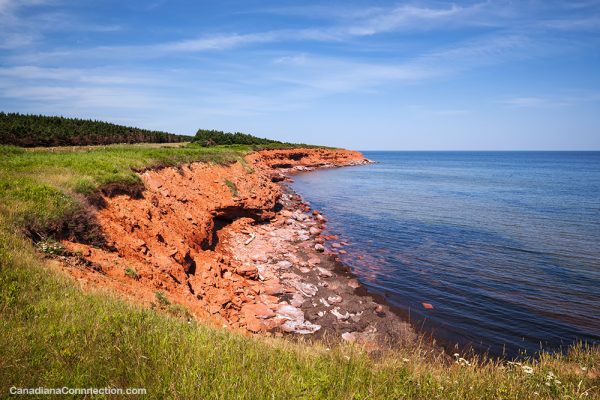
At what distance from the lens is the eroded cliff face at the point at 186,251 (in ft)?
33.5

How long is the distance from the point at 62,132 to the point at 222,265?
44841 mm

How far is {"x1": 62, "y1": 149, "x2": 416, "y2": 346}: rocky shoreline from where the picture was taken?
10651mm

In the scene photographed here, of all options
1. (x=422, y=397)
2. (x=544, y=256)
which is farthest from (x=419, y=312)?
(x=544, y=256)

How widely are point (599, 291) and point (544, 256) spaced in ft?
16.1

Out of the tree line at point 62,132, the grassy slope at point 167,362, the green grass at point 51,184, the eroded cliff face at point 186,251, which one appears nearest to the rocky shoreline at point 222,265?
the eroded cliff face at point 186,251

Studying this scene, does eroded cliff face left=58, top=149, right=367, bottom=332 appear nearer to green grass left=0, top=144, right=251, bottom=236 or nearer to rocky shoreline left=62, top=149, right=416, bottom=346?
rocky shoreline left=62, top=149, right=416, bottom=346

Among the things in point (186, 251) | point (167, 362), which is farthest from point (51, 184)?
point (167, 362)

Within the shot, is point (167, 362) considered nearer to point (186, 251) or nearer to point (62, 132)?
point (186, 251)

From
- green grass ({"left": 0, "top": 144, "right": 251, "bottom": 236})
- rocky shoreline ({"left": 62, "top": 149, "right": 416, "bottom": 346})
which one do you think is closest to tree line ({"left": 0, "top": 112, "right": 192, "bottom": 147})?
rocky shoreline ({"left": 62, "top": 149, "right": 416, "bottom": 346})

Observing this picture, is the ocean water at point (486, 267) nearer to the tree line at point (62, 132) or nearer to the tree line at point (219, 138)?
the tree line at point (62, 132)

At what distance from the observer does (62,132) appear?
45.8 m

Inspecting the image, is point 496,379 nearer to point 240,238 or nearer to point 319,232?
point 240,238

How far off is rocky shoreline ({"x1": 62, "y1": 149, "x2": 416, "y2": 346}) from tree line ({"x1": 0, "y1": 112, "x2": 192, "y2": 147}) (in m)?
30.7

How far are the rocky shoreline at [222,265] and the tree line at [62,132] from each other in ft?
101
